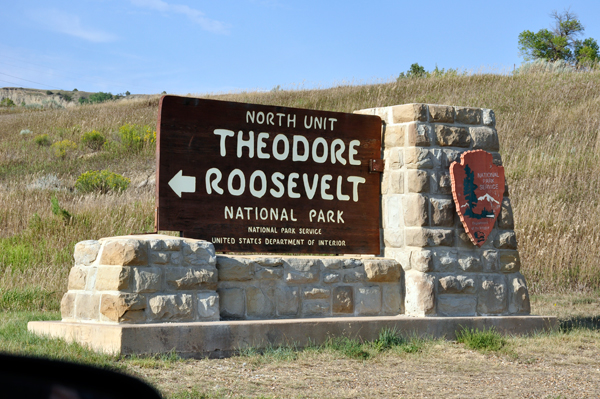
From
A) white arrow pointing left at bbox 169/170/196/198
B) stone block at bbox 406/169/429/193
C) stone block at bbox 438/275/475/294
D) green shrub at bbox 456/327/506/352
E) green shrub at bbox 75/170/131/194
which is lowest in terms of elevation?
green shrub at bbox 456/327/506/352

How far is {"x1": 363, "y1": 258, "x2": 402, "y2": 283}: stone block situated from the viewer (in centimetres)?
662

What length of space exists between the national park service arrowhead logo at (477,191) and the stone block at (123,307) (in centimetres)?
363

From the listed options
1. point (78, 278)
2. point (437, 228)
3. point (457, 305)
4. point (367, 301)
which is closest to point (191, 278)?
point (78, 278)

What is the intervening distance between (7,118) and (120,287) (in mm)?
25217

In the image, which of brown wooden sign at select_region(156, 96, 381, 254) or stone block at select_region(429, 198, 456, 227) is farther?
stone block at select_region(429, 198, 456, 227)

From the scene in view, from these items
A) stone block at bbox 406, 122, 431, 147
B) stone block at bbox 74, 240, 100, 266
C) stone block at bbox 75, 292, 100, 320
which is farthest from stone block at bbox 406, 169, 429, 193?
stone block at bbox 75, 292, 100, 320

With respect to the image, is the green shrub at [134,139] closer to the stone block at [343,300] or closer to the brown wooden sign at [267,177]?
the brown wooden sign at [267,177]

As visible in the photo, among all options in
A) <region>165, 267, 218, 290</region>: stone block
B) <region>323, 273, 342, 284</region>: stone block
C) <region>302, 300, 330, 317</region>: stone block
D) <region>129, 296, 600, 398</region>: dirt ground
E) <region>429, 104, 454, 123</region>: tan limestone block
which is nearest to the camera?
<region>129, 296, 600, 398</region>: dirt ground

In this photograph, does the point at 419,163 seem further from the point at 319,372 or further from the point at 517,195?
the point at 517,195

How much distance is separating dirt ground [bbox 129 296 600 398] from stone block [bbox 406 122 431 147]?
2.21 meters

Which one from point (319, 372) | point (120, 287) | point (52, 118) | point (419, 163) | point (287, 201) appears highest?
point (52, 118)

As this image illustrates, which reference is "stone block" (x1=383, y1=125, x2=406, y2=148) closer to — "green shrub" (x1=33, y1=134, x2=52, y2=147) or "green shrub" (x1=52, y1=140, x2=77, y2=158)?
"green shrub" (x1=52, y1=140, x2=77, y2=158)

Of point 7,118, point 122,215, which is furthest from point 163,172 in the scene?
point 7,118

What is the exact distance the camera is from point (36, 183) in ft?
52.9
